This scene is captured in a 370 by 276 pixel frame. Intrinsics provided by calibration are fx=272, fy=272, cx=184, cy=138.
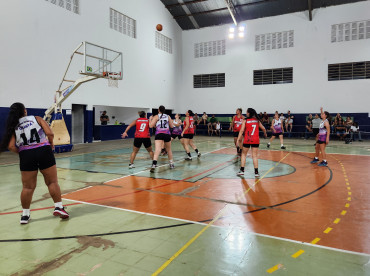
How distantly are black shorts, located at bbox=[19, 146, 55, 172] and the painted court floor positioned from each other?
0.92 metres

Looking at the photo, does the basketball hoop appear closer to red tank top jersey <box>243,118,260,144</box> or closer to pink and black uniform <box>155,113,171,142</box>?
pink and black uniform <box>155,113,171,142</box>

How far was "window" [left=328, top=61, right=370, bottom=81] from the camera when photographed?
20000mm

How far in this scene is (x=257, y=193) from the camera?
6059 millimetres

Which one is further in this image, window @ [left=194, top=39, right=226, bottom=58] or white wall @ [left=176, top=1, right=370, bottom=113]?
window @ [left=194, top=39, right=226, bottom=58]

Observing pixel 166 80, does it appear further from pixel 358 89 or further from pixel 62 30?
pixel 358 89

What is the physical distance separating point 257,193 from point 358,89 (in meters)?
18.8

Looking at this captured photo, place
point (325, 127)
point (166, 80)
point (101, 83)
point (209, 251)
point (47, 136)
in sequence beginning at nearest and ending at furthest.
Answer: point (209, 251) → point (47, 136) → point (325, 127) → point (101, 83) → point (166, 80)

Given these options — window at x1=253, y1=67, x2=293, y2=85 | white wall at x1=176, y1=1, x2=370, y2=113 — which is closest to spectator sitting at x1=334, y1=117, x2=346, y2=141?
white wall at x1=176, y1=1, x2=370, y2=113

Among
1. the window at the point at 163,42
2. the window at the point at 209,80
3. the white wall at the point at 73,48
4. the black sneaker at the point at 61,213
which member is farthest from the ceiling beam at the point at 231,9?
the black sneaker at the point at 61,213

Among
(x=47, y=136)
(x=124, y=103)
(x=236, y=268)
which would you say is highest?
(x=124, y=103)

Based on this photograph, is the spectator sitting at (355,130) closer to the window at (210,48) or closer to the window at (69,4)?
the window at (210,48)

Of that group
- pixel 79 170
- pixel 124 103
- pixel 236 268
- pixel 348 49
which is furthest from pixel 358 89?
pixel 236 268

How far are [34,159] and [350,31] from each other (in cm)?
2334

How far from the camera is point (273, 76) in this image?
906 inches
